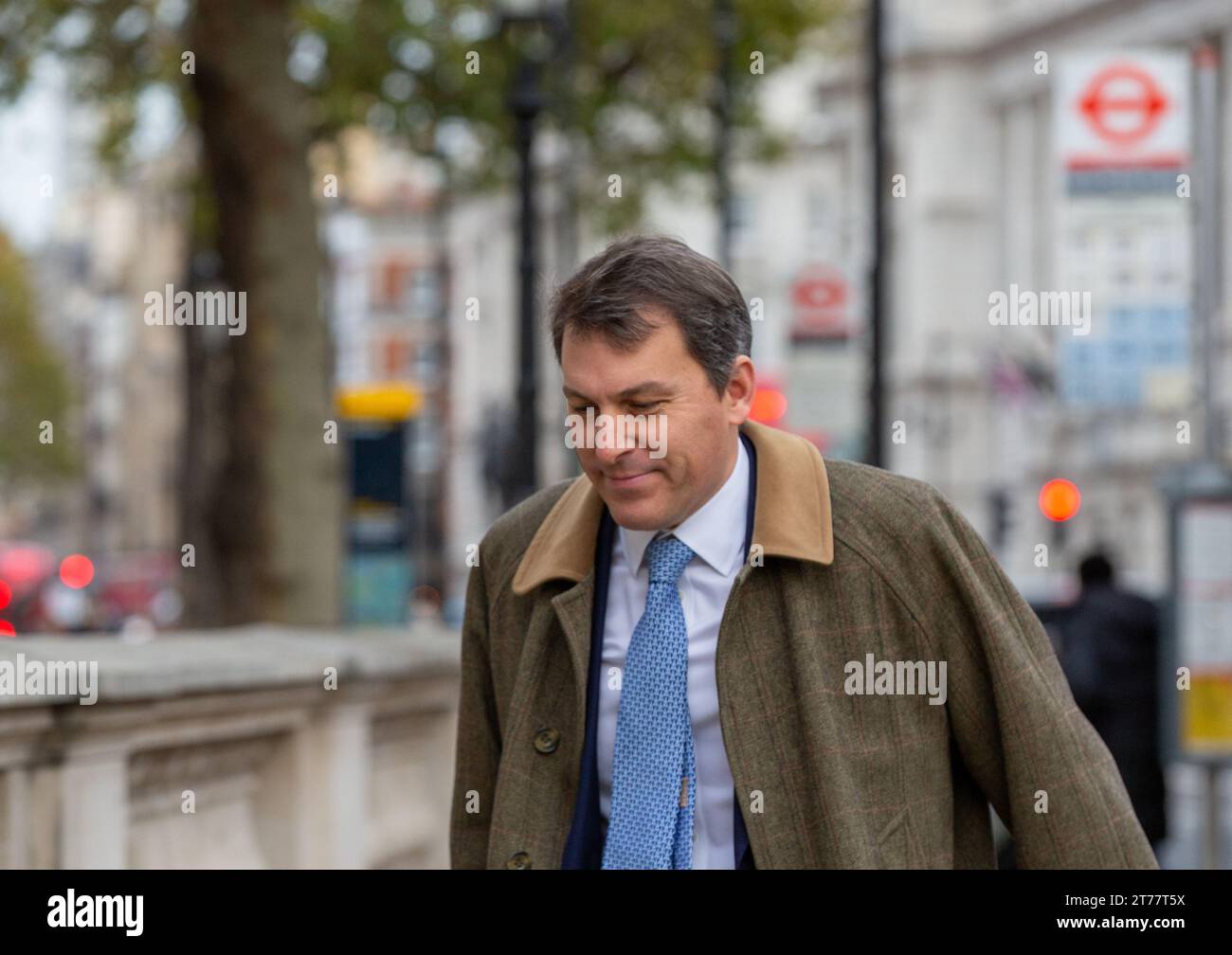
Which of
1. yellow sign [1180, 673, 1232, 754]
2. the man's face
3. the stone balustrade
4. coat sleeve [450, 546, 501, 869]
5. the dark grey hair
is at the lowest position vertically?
yellow sign [1180, 673, 1232, 754]

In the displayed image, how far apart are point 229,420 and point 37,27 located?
7787 millimetres

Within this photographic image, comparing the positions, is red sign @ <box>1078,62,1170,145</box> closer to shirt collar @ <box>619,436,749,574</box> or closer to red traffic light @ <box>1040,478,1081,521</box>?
shirt collar @ <box>619,436,749,574</box>

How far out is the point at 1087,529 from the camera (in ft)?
188

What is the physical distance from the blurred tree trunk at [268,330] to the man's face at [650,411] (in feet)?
28.4

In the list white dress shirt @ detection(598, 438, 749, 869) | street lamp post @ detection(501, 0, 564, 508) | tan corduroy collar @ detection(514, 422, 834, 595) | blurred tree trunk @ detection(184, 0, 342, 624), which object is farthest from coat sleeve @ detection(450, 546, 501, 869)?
blurred tree trunk @ detection(184, 0, 342, 624)

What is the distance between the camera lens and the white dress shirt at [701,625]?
2959 millimetres

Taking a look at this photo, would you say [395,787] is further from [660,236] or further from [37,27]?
[37,27]

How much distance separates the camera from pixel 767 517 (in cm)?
296

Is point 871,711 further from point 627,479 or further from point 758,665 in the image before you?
point 627,479

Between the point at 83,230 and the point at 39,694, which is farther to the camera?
the point at 83,230

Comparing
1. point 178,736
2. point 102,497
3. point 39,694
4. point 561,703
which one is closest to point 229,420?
point 178,736

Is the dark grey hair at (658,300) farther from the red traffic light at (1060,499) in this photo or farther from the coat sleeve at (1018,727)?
the red traffic light at (1060,499)

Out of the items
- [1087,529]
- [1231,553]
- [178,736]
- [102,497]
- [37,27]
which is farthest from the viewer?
[102,497]

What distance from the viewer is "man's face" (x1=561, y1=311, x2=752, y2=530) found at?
285 cm
